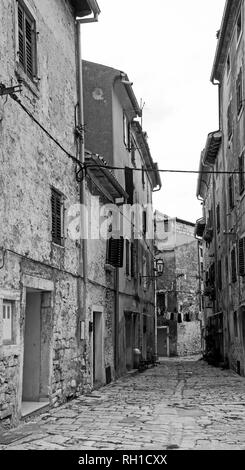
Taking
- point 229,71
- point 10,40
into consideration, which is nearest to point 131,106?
point 229,71

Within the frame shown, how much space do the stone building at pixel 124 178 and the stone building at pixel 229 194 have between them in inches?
112

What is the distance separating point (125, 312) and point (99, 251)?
459 cm

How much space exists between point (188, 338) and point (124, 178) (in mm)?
24611

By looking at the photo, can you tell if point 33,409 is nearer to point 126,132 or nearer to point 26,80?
point 26,80

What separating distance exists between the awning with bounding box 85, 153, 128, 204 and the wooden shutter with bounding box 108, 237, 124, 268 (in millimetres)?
1244

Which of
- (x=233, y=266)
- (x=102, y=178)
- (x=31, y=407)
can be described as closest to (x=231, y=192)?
(x=233, y=266)

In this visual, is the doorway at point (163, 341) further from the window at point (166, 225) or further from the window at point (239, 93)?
the window at point (239, 93)

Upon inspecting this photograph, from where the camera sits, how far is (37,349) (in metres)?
10.1

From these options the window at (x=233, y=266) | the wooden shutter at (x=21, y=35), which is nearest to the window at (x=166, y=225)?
the window at (x=233, y=266)

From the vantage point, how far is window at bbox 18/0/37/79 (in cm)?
929

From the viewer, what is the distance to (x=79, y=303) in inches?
486

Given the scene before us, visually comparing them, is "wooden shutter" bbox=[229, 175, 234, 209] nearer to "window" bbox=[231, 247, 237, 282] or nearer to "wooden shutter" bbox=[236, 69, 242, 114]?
"window" bbox=[231, 247, 237, 282]

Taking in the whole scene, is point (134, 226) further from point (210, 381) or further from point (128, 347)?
point (210, 381)

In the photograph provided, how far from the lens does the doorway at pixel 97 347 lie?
14.9 m
